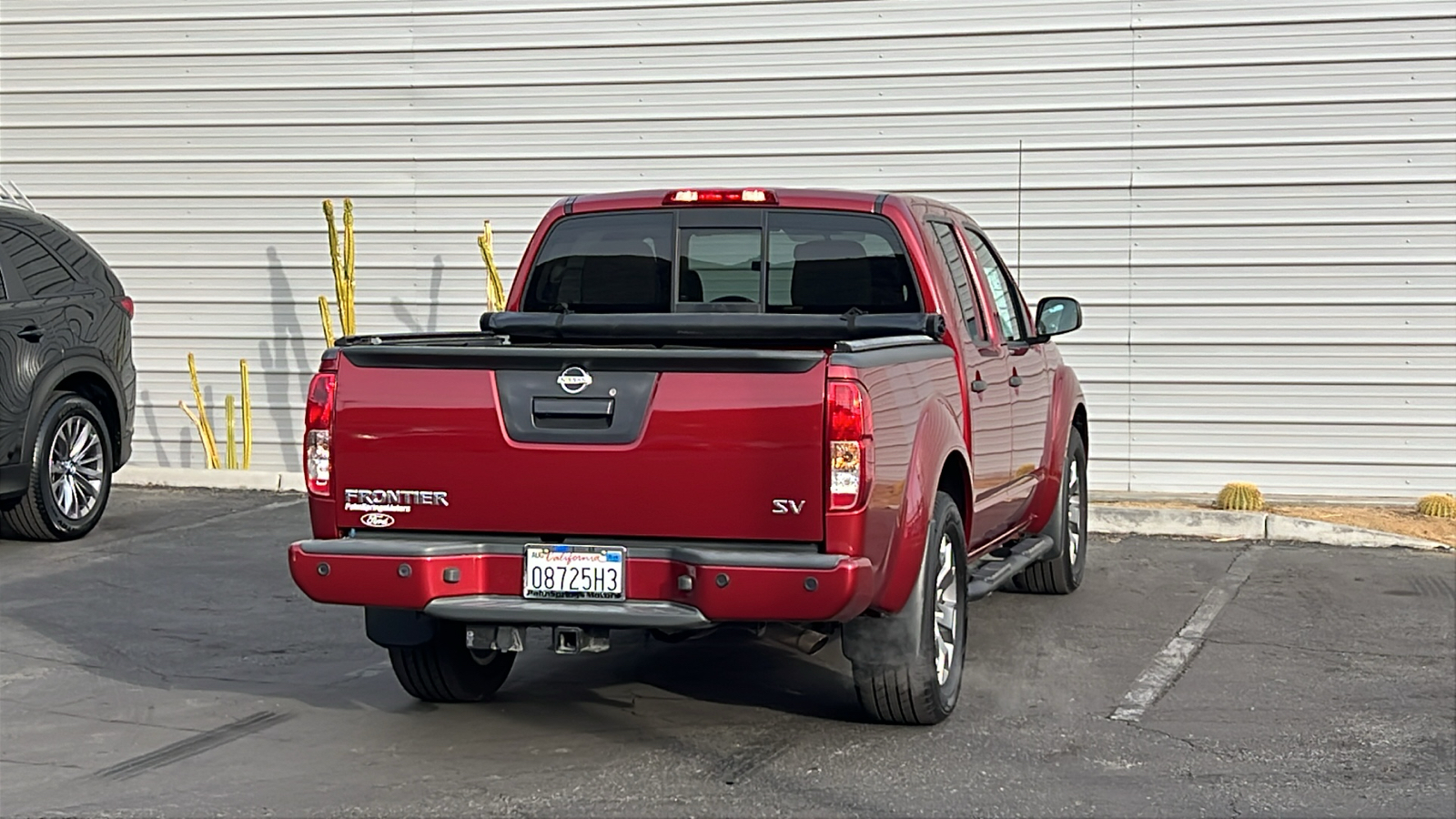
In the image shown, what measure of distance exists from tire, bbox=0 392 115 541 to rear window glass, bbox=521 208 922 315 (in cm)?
442

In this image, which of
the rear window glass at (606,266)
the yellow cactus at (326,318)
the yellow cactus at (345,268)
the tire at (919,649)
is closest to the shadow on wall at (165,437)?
the yellow cactus at (326,318)

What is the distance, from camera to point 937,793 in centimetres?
565

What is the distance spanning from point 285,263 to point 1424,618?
30.9ft

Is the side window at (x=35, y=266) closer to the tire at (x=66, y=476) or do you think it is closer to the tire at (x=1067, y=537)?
the tire at (x=66, y=476)

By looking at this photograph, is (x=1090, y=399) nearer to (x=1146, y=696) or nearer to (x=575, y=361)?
(x=1146, y=696)

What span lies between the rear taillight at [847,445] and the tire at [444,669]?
5.28 feet

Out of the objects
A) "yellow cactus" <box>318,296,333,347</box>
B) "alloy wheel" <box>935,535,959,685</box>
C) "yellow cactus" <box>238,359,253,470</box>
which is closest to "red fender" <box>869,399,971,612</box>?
"alloy wheel" <box>935,535,959,685</box>

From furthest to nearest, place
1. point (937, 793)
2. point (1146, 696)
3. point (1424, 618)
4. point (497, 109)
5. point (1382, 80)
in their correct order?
point (497, 109), point (1382, 80), point (1424, 618), point (1146, 696), point (937, 793)

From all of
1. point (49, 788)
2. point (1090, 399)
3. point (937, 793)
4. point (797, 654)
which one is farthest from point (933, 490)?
point (1090, 399)

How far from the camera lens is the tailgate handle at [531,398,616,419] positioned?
5836 millimetres

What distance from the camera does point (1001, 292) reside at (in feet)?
28.7

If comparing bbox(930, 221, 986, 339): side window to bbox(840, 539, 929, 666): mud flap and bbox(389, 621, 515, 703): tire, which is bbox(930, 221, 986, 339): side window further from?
bbox(389, 621, 515, 703): tire

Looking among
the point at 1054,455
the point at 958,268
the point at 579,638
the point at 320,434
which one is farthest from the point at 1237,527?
the point at 320,434

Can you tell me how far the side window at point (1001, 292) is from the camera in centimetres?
845
